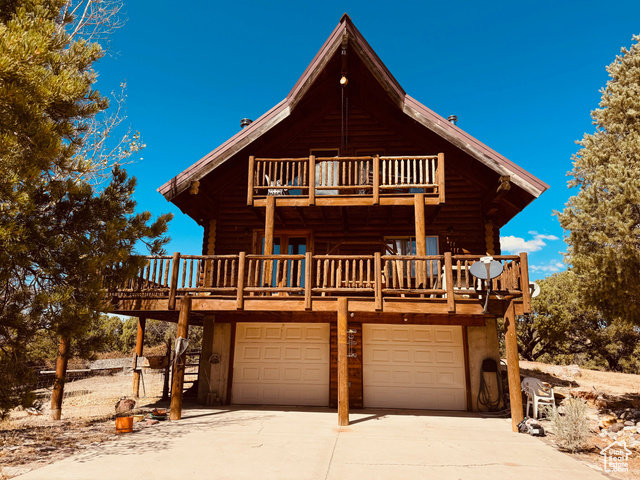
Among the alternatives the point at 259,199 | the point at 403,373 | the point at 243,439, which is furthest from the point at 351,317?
the point at 243,439

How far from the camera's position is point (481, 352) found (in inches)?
514

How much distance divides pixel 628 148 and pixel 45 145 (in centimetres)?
1445

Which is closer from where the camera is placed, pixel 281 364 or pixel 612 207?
pixel 612 207

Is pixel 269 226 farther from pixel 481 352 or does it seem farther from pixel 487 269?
pixel 481 352

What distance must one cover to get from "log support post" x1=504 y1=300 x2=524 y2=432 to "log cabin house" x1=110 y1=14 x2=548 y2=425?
396 mm

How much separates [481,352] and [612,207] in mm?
5626

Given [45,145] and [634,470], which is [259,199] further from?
[634,470]

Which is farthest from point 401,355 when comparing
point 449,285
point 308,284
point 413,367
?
point 308,284

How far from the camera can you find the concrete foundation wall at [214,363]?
13258mm

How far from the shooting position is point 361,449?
7.62 meters

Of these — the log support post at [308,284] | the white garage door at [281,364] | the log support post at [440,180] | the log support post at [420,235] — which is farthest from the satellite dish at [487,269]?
the white garage door at [281,364]

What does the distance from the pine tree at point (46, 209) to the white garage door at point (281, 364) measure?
6.12 m

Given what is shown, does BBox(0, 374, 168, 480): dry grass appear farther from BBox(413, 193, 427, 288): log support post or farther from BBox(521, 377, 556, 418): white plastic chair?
BBox(521, 377, 556, 418): white plastic chair

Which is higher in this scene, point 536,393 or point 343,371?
point 343,371
